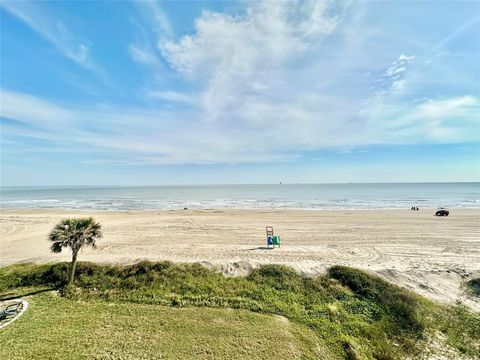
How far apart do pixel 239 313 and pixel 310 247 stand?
10690 millimetres

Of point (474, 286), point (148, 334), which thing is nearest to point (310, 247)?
point (474, 286)

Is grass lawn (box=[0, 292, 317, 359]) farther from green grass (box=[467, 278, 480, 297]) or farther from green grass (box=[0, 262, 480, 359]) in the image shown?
green grass (box=[467, 278, 480, 297])

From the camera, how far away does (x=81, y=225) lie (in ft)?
37.5

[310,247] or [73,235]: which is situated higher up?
[73,235]

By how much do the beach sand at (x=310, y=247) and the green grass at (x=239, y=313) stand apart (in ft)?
5.21

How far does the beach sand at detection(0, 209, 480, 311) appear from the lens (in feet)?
40.4

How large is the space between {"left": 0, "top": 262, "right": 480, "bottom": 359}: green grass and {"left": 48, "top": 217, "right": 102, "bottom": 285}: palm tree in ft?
5.09

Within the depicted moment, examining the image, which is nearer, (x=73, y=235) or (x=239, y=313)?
(x=239, y=313)

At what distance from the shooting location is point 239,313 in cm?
880

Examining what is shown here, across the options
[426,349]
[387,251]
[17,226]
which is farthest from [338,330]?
[17,226]

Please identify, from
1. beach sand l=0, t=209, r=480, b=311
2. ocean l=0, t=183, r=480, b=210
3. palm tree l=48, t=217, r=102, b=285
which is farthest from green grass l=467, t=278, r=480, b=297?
ocean l=0, t=183, r=480, b=210

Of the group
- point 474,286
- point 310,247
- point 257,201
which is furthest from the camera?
point 257,201

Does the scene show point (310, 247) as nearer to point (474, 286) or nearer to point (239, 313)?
point (474, 286)

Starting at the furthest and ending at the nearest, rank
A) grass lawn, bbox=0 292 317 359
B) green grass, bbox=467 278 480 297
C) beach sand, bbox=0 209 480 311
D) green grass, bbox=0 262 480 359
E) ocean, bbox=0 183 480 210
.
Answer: ocean, bbox=0 183 480 210 → beach sand, bbox=0 209 480 311 → green grass, bbox=467 278 480 297 → green grass, bbox=0 262 480 359 → grass lawn, bbox=0 292 317 359
